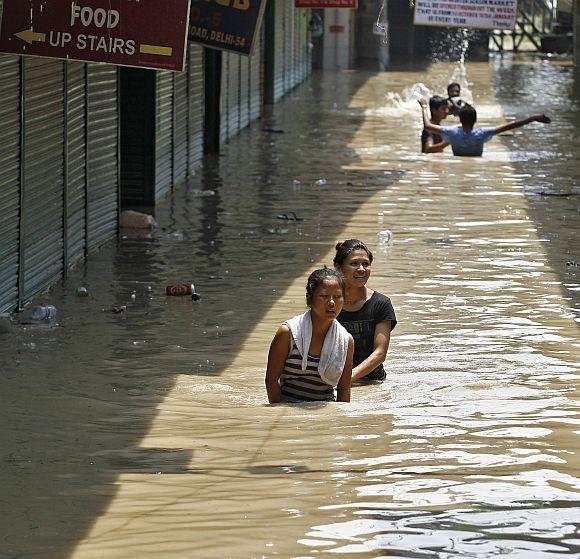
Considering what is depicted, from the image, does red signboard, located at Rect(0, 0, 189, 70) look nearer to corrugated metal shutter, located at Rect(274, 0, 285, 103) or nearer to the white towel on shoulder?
the white towel on shoulder

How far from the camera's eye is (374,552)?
6.06 m

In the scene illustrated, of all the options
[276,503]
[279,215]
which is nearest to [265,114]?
[279,215]

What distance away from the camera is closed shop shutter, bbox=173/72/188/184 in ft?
65.9

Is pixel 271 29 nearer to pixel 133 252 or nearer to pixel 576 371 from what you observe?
pixel 133 252

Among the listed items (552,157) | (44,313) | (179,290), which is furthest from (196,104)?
(44,313)

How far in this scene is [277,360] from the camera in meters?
8.40

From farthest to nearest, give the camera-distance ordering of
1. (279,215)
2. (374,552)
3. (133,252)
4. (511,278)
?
1. (279,215)
2. (133,252)
3. (511,278)
4. (374,552)

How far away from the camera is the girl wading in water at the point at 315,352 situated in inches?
326

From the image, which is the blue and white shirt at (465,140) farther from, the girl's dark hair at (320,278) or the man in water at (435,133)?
the girl's dark hair at (320,278)

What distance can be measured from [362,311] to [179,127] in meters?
11.8

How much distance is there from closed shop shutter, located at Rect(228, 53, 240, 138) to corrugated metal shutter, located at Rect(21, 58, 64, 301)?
13503mm

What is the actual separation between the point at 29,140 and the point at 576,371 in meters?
4.84

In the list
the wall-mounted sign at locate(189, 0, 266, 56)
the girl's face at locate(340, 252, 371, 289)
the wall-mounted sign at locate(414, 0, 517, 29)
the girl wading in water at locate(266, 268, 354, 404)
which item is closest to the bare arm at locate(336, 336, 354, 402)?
the girl wading in water at locate(266, 268, 354, 404)

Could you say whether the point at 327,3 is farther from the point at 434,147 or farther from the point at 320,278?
the point at 320,278
